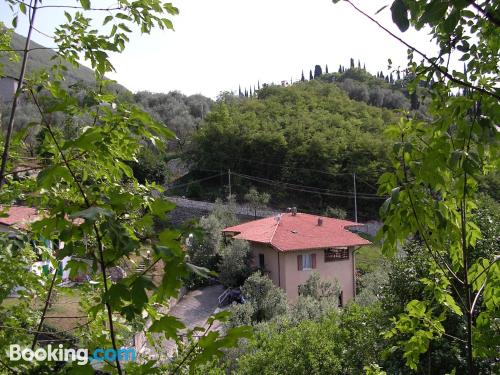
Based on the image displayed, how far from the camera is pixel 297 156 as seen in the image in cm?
3956

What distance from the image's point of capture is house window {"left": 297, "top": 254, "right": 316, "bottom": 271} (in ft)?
63.7

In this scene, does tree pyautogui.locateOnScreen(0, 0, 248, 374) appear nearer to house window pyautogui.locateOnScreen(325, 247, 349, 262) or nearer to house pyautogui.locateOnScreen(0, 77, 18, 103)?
house pyautogui.locateOnScreen(0, 77, 18, 103)

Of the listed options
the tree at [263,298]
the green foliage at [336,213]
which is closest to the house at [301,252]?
the tree at [263,298]

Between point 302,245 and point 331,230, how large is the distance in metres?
3.38

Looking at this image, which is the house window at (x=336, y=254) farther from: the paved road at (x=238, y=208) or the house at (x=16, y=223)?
the house at (x=16, y=223)

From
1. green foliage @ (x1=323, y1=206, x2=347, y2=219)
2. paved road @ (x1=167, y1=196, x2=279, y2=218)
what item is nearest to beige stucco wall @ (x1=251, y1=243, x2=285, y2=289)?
paved road @ (x1=167, y1=196, x2=279, y2=218)

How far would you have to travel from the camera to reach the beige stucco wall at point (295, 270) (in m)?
19.0

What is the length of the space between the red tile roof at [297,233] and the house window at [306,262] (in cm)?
58

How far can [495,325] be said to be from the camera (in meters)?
1.83

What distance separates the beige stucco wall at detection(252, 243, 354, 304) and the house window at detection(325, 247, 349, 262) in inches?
6.1

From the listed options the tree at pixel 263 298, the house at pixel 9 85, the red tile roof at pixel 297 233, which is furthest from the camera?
the red tile roof at pixel 297 233

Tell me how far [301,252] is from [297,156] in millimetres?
21041

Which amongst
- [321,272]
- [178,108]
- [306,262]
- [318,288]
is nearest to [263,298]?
[318,288]

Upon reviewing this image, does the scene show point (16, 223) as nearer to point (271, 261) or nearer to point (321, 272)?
point (271, 261)
